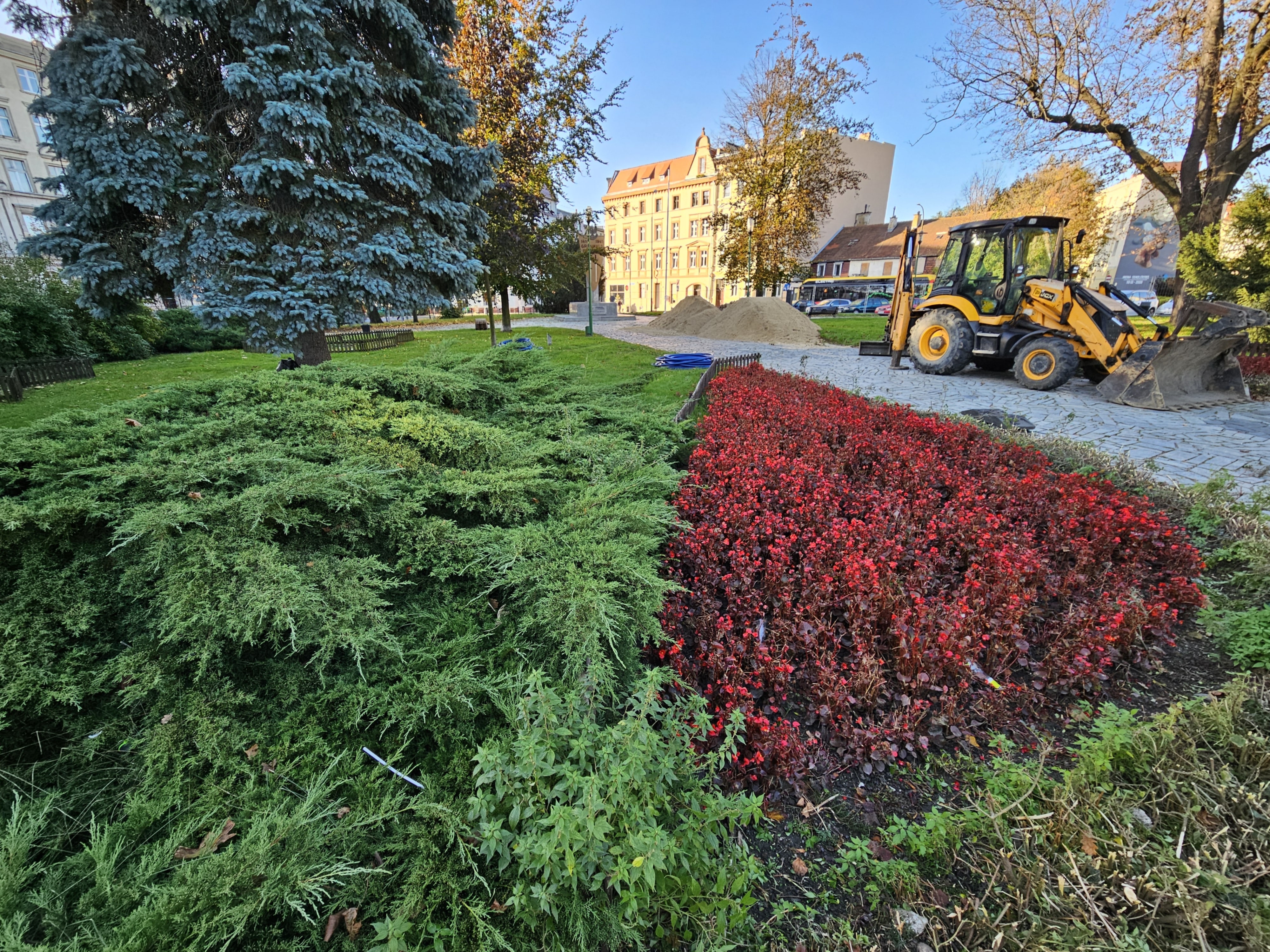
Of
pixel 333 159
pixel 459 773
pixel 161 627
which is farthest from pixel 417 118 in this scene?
pixel 459 773

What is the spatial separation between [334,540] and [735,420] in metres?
3.93

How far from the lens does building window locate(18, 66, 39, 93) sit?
26266mm

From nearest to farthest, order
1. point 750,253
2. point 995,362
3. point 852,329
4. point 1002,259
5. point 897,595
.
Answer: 1. point 897,595
2. point 1002,259
3. point 995,362
4. point 852,329
5. point 750,253

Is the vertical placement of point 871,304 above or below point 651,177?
below

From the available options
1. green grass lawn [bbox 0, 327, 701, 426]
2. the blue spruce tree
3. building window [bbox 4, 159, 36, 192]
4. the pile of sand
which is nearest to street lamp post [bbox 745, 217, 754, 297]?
the pile of sand

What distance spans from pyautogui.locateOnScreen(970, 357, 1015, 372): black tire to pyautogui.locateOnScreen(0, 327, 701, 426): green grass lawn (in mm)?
5489

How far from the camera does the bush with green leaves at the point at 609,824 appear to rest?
4.54 feet

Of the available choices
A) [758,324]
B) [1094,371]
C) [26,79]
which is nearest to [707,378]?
[1094,371]

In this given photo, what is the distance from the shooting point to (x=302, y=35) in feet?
19.3

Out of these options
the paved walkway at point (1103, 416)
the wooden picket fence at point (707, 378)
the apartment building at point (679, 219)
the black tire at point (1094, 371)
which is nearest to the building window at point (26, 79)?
the apartment building at point (679, 219)

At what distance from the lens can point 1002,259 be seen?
8.93 meters

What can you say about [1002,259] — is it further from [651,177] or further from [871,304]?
[651,177]

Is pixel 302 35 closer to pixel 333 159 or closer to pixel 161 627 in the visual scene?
pixel 333 159

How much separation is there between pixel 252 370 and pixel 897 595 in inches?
267
